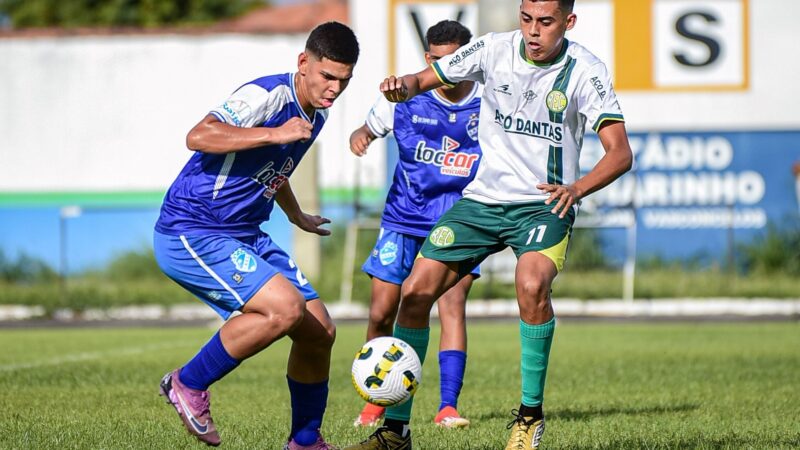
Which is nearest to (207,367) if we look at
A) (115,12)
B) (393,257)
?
(393,257)

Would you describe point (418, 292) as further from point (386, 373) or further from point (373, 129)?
point (373, 129)

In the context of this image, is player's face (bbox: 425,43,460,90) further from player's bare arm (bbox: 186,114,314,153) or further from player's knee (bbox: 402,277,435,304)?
player's bare arm (bbox: 186,114,314,153)

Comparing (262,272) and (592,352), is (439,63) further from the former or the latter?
(592,352)

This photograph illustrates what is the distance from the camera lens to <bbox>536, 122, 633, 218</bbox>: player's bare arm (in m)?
5.98

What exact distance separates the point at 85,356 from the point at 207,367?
685cm

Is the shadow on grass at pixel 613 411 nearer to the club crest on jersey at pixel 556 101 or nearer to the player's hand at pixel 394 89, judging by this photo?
the club crest on jersey at pixel 556 101

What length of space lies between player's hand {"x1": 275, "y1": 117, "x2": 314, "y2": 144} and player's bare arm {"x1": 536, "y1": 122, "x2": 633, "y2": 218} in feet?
3.80

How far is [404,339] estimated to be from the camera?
22.2 ft

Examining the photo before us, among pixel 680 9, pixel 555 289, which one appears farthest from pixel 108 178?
pixel 680 9

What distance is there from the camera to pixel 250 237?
6195 millimetres

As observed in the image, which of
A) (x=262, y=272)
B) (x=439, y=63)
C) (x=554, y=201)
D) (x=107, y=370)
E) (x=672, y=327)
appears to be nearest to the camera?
(x=262, y=272)

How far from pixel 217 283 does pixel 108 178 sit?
2168 centimetres

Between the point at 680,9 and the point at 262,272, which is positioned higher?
the point at 680,9

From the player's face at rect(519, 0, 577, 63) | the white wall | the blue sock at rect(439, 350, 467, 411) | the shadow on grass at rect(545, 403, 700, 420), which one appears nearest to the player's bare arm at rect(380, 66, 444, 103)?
the player's face at rect(519, 0, 577, 63)
